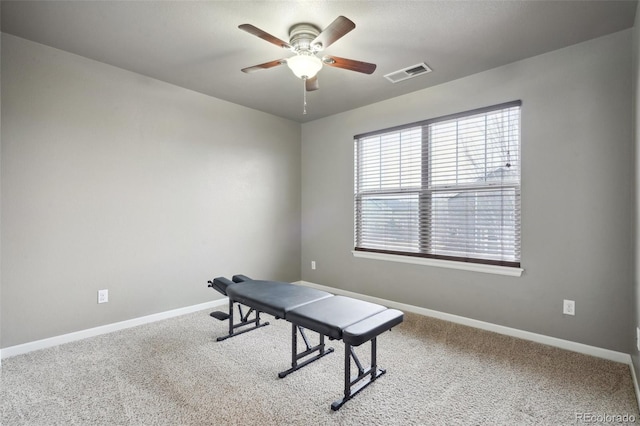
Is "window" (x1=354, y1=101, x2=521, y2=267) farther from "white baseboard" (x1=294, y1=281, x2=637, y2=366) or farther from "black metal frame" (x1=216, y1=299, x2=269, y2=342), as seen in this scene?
"black metal frame" (x1=216, y1=299, x2=269, y2=342)

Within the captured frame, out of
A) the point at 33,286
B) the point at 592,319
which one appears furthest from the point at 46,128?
the point at 592,319

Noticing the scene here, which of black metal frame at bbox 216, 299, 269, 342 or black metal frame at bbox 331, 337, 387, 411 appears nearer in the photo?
black metal frame at bbox 331, 337, 387, 411

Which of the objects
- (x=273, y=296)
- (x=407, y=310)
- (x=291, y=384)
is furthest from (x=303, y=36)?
(x=407, y=310)

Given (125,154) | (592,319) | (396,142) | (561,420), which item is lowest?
(561,420)

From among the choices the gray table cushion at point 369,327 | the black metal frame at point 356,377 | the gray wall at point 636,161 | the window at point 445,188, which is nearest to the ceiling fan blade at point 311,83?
the window at point 445,188

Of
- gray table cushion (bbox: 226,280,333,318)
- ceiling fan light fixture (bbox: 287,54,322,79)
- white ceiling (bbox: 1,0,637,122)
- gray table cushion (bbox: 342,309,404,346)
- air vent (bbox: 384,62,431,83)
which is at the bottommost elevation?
gray table cushion (bbox: 342,309,404,346)

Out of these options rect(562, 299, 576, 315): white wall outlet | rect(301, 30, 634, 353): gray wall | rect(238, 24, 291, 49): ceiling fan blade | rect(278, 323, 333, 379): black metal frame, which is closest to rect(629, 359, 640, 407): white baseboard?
rect(301, 30, 634, 353): gray wall

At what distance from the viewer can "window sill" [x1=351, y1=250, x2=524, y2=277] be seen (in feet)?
9.15

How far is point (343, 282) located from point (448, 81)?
2584 mm

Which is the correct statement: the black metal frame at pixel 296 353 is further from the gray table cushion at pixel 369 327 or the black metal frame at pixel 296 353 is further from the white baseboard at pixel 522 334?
the white baseboard at pixel 522 334

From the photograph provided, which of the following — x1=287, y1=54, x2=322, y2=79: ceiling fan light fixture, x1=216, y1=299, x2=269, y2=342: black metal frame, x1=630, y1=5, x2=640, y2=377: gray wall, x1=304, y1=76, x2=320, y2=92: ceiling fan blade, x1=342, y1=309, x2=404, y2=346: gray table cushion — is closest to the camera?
x1=342, y1=309, x2=404, y2=346: gray table cushion

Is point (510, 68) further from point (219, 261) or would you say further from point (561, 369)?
point (219, 261)

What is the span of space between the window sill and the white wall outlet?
364 mm

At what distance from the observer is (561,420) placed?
171 cm
